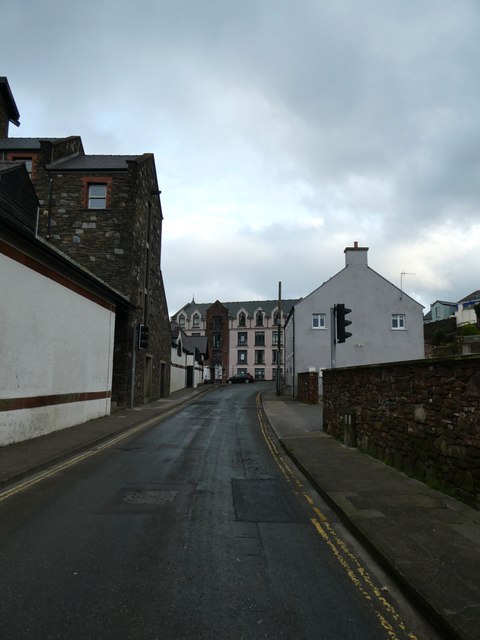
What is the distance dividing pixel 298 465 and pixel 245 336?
A: 75.6 meters

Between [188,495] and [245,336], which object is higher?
[245,336]

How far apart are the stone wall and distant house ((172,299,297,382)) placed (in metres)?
71.8

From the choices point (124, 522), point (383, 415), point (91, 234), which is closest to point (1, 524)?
point (124, 522)

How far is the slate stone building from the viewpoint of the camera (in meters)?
23.6

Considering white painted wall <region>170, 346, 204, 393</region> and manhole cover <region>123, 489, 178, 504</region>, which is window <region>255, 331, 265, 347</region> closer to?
white painted wall <region>170, 346, 204, 393</region>

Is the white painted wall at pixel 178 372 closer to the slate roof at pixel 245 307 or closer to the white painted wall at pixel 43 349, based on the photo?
the white painted wall at pixel 43 349

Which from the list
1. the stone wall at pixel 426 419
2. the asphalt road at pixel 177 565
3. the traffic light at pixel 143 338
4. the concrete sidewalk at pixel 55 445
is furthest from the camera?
the traffic light at pixel 143 338

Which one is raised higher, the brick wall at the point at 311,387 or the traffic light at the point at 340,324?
the traffic light at the point at 340,324

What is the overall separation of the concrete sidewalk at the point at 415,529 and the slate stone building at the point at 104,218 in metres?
15.1

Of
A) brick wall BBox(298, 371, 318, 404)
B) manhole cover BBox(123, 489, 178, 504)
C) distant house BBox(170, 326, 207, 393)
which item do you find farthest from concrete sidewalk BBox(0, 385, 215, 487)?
distant house BBox(170, 326, 207, 393)

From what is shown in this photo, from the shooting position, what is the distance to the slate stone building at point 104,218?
23.6 m

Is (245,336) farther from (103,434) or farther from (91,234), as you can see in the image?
(103,434)

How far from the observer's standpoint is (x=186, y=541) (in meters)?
5.37

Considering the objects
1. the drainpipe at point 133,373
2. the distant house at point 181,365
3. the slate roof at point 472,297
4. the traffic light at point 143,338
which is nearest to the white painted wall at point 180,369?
the distant house at point 181,365
